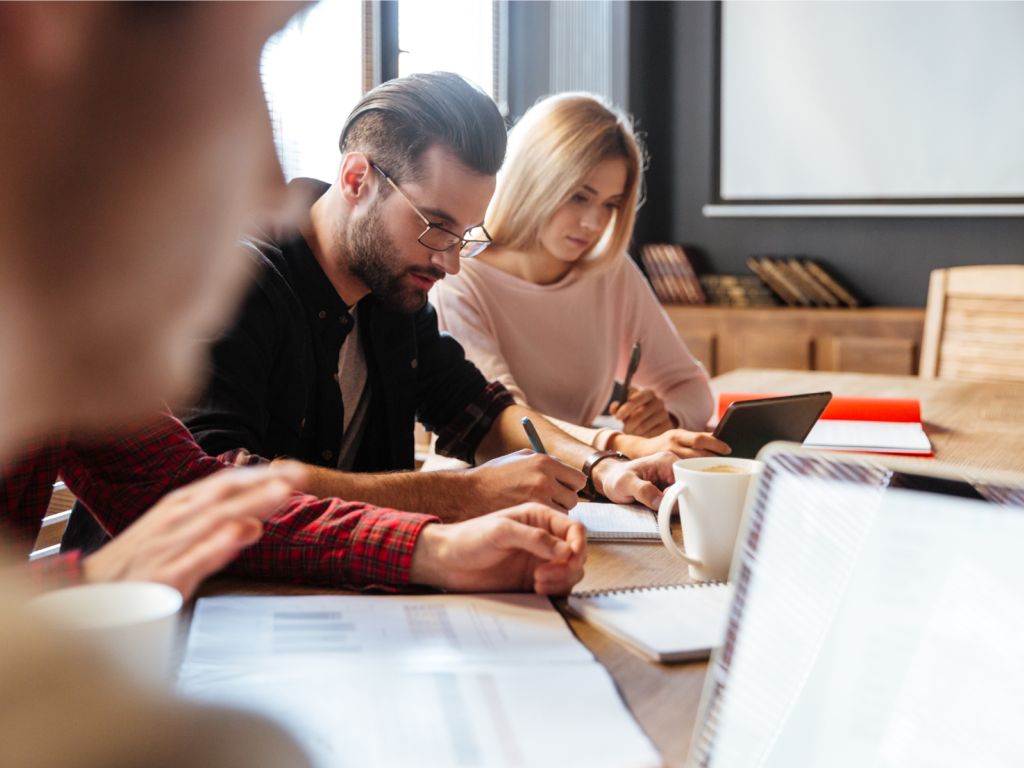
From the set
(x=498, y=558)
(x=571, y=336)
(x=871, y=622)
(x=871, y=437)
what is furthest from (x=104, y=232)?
(x=571, y=336)

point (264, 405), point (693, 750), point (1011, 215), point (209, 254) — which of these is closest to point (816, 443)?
point (264, 405)

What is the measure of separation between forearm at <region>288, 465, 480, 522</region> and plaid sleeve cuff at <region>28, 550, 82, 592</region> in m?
0.71

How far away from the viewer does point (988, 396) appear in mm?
2377

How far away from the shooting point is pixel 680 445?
59.6 inches

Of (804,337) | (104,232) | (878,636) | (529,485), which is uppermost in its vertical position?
(104,232)

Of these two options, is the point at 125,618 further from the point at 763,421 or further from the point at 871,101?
the point at 871,101

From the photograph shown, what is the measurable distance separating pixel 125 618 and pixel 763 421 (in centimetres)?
115

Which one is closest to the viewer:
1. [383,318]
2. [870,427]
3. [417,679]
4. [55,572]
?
[55,572]

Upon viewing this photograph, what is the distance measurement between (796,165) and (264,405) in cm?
336

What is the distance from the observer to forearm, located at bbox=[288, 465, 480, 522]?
1.23 meters

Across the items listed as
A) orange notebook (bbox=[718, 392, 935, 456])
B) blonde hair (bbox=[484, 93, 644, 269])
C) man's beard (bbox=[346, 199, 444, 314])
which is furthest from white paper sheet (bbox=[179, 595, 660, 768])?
blonde hair (bbox=[484, 93, 644, 269])

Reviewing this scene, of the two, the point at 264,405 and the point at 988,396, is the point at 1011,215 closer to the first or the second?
the point at 988,396

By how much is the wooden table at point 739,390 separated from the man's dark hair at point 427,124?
733 millimetres

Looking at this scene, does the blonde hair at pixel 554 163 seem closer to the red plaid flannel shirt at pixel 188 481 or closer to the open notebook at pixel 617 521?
the open notebook at pixel 617 521
